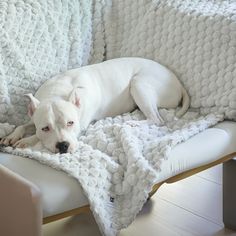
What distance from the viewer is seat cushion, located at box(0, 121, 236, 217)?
53.5 inches

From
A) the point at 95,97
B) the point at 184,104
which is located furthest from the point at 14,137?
the point at 184,104

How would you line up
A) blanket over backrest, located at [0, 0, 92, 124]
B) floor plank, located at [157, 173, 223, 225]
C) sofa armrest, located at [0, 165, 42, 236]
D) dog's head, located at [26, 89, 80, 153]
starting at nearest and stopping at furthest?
sofa armrest, located at [0, 165, 42, 236] < dog's head, located at [26, 89, 80, 153] < blanket over backrest, located at [0, 0, 92, 124] < floor plank, located at [157, 173, 223, 225]

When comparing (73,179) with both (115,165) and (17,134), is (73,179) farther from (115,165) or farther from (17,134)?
(17,134)

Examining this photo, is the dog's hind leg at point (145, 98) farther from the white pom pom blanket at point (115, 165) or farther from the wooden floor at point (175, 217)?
the wooden floor at point (175, 217)

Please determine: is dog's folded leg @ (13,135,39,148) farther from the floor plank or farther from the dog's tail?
the floor plank

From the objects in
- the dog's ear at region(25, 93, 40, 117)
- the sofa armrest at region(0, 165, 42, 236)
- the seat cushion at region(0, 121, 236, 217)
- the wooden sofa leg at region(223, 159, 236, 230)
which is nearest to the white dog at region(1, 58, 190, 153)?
the dog's ear at region(25, 93, 40, 117)

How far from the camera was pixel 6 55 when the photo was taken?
183cm

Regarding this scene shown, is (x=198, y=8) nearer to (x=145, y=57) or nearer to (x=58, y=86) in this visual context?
(x=145, y=57)

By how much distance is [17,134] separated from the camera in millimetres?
1737

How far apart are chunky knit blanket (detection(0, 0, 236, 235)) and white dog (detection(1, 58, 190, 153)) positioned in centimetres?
5

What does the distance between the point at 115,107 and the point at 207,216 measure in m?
0.60

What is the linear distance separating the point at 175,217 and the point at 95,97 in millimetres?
606

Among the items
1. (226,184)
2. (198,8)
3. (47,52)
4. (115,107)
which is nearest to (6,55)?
(47,52)

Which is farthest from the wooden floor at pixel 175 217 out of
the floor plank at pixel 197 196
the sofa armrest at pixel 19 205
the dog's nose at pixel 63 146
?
the sofa armrest at pixel 19 205
